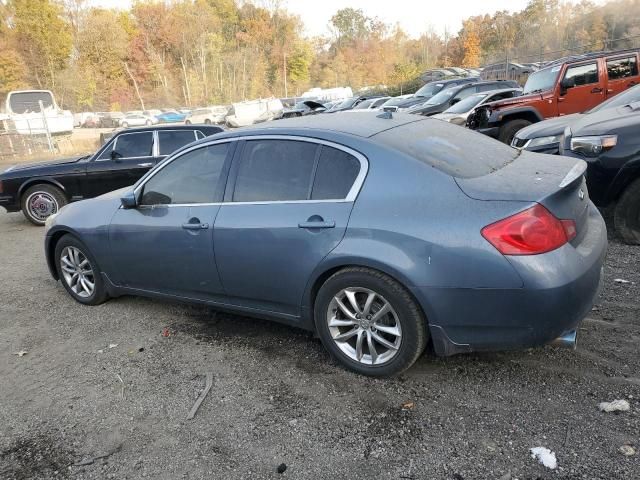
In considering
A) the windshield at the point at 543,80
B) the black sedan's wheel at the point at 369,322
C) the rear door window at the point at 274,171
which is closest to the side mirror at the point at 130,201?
the rear door window at the point at 274,171

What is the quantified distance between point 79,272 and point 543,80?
10.1 m

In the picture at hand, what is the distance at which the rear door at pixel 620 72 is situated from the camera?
9969 mm

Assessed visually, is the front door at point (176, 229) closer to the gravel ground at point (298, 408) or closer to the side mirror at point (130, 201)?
the side mirror at point (130, 201)

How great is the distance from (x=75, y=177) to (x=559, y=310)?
25.5 feet

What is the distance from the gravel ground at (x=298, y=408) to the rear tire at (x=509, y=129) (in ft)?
20.8

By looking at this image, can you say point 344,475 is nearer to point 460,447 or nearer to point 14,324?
point 460,447

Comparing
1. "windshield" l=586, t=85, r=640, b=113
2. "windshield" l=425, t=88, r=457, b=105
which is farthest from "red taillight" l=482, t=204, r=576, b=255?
"windshield" l=425, t=88, r=457, b=105

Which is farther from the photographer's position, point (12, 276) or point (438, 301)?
point (12, 276)

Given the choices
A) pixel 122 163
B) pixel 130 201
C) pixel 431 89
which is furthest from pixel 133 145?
pixel 431 89

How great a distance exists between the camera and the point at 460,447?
2.48 m

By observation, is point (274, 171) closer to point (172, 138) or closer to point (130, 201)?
point (130, 201)

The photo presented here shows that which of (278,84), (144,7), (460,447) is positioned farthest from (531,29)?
(460,447)

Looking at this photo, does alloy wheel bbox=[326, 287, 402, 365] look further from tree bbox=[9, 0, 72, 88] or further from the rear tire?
tree bbox=[9, 0, 72, 88]

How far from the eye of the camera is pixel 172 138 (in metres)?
8.13
